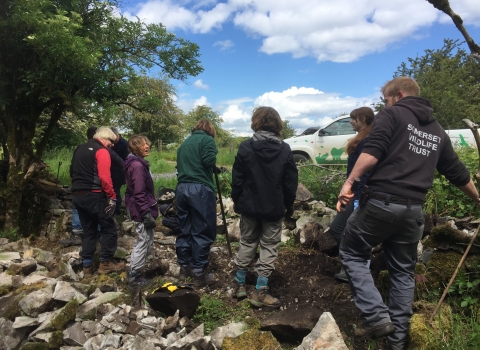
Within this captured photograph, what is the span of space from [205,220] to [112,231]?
4.66 ft

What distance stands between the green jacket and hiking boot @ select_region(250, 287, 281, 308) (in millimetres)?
1313

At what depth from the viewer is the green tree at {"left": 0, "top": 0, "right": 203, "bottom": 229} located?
5141mm

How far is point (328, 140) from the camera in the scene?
10.5 metres

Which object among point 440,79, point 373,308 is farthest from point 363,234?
point 440,79

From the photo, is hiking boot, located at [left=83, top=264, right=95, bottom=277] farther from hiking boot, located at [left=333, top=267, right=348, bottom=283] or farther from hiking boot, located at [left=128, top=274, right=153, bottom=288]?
hiking boot, located at [left=333, top=267, right=348, bottom=283]

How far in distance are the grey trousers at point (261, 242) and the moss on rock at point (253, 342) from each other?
853 mm

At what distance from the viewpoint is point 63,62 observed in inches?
211

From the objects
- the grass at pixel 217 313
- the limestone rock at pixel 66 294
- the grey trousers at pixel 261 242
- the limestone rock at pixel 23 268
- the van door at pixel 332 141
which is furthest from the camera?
the van door at pixel 332 141

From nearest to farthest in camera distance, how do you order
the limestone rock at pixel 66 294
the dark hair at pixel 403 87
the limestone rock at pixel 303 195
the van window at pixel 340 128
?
the dark hair at pixel 403 87 → the limestone rock at pixel 66 294 → the limestone rock at pixel 303 195 → the van window at pixel 340 128

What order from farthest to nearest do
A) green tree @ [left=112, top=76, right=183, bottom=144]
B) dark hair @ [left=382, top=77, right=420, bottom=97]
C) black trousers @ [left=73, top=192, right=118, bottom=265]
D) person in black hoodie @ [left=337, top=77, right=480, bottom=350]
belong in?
green tree @ [left=112, top=76, right=183, bottom=144], black trousers @ [left=73, top=192, right=118, bottom=265], dark hair @ [left=382, top=77, right=420, bottom=97], person in black hoodie @ [left=337, top=77, right=480, bottom=350]

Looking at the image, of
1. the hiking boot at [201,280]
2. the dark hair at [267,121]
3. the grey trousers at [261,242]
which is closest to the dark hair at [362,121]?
the dark hair at [267,121]

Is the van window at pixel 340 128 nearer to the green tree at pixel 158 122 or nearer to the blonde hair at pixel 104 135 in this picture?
the blonde hair at pixel 104 135

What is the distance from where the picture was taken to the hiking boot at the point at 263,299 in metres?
3.71

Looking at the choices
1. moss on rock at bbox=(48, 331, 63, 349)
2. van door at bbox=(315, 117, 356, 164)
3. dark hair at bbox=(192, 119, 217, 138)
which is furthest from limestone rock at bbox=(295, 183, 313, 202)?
moss on rock at bbox=(48, 331, 63, 349)
